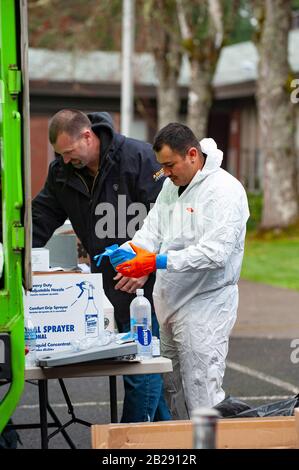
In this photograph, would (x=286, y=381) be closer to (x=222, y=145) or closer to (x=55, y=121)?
(x=55, y=121)

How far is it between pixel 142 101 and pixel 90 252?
27022 mm

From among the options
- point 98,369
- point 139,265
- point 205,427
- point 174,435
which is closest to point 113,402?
point 98,369

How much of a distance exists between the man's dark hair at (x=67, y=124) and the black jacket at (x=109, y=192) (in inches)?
11.9

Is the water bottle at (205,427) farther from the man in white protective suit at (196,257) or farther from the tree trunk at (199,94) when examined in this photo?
the tree trunk at (199,94)

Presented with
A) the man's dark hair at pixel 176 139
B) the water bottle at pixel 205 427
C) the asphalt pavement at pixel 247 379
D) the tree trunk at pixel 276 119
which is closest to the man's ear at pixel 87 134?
the man's dark hair at pixel 176 139

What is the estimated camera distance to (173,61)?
2852cm

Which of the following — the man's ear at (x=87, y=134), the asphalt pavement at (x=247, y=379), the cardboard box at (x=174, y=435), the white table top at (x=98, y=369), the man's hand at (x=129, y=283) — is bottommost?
the asphalt pavement at (x=247, y=379)

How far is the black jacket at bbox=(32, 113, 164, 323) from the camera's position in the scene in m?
6.72

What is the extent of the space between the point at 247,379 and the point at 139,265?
13.5ft

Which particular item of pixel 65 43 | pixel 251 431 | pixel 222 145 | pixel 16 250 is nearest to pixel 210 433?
pixel 251 431

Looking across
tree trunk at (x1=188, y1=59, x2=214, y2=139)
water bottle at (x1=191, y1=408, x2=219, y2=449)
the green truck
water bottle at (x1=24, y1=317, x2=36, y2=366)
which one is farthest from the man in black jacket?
tree trunk at (x1=188, y1=59, x2=214, y2=139)

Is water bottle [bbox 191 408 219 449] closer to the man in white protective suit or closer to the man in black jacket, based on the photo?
the man in white protective suit

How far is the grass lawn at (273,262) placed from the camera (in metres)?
16.7

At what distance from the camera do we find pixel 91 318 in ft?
18.4
